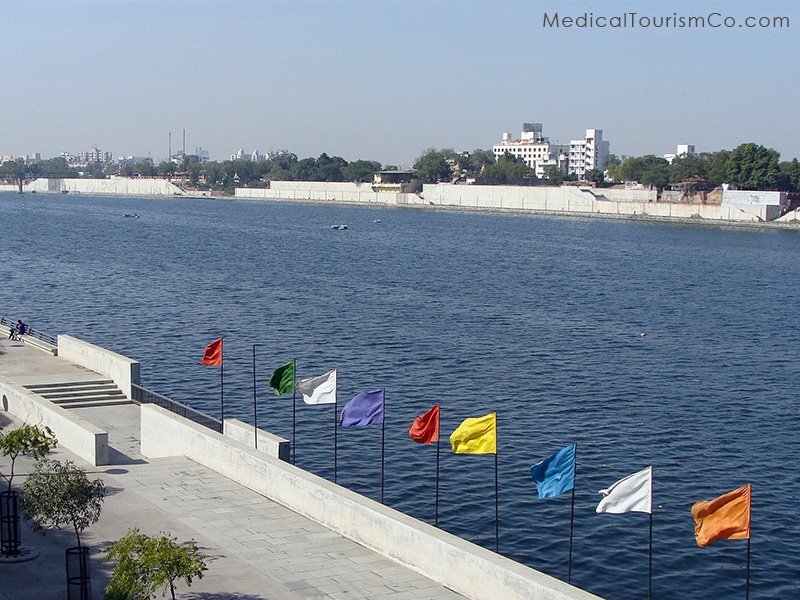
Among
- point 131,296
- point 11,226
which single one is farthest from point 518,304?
point 11,226

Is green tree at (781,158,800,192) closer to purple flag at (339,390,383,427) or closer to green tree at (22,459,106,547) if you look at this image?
purple flag at (339,390,383,427)

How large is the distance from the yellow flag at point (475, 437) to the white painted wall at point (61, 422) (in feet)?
27.4

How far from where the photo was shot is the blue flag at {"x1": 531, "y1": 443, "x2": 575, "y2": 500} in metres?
18.0

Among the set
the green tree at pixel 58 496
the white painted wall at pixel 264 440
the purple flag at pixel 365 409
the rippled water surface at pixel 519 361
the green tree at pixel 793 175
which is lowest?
the rippled water surface at pixel 519 361

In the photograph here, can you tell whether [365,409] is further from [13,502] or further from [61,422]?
[61,422]

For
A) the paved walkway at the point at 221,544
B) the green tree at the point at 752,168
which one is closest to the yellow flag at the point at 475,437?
the paved walkway at the point at 221,544

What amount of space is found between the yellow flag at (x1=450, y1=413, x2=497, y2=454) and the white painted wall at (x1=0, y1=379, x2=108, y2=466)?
8.36 meters

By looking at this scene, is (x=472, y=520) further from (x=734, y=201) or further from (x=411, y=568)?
(x=734, y=201)

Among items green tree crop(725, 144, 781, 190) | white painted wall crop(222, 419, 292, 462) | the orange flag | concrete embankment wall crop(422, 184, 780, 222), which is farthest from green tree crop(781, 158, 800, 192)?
the orange flag

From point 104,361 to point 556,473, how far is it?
Answer: 18453 millimetres

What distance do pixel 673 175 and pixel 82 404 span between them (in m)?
173

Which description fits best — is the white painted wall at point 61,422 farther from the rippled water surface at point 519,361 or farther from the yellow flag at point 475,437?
the yellow flag at point 475,437

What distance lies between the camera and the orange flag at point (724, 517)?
15781mm

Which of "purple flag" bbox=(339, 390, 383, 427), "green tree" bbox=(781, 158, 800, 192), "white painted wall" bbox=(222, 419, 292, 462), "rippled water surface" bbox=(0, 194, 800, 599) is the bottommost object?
"rippled water surface" bbox=(0, 194, 800, 599)
